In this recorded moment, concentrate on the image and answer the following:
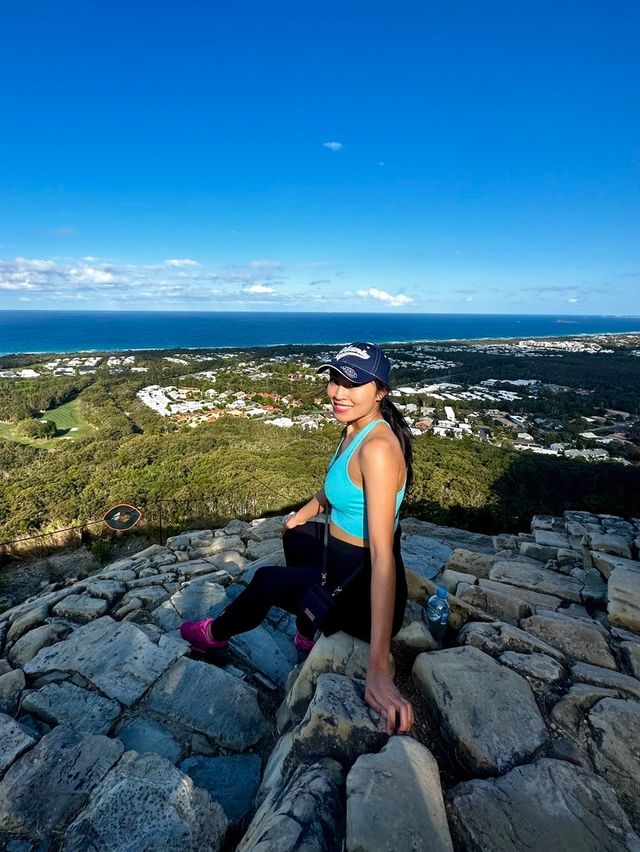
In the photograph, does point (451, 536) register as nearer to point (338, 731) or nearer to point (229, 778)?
point (229, 778)

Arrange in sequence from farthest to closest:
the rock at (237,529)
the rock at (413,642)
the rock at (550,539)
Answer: the rock at (237,529)
the rock at (550,539)
the rock at (413,642)

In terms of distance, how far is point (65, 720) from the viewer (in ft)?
7.35

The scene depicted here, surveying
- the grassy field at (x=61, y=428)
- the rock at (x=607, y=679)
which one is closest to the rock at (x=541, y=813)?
the rock at (x=607, y=679)

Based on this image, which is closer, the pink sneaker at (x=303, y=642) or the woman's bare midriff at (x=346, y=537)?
the woman's bare midriff at (x=346, y=537)

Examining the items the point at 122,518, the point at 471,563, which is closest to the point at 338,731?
the point at 471,563

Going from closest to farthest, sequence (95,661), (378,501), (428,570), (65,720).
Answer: (378,501), (65,720), (95,661), (428,570)

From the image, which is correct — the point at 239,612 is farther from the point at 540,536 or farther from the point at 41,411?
the point at 41,411

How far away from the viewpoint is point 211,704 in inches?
89.7

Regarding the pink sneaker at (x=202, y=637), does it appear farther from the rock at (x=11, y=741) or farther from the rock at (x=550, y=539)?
the rock at (x=550, y=539)

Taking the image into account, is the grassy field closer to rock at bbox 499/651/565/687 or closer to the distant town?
the distant town

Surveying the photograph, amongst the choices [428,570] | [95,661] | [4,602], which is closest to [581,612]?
[428,570]

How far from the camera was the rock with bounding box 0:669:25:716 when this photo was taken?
238 cm

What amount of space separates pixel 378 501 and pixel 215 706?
5.49 feet

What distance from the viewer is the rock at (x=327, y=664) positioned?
1.93m
